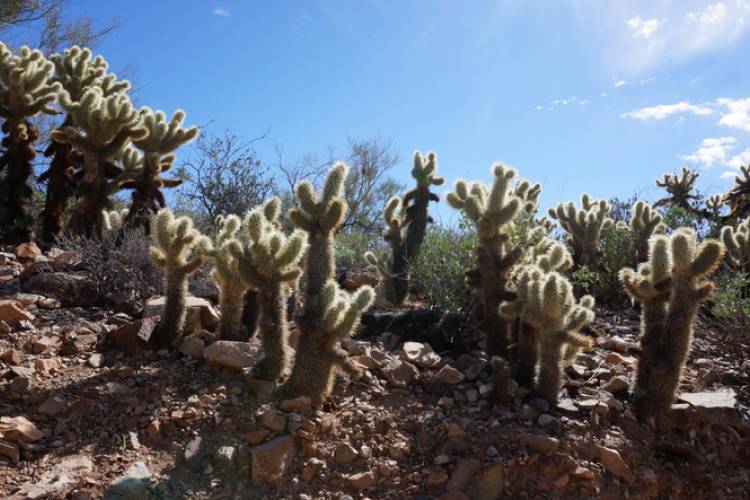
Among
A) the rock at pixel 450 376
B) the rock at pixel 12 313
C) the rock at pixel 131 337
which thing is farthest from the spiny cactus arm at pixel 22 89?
the rock at pixel 450 376

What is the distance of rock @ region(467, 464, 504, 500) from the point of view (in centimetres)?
380

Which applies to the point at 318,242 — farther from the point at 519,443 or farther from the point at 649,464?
the point at 649,464

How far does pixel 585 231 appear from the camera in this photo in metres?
8.34

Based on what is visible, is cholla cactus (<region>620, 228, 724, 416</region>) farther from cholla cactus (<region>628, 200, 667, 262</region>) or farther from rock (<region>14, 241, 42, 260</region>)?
rock (<region>14, 241, 42, 260</region>)

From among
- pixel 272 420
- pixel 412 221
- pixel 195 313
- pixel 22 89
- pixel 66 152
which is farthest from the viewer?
pixel 66 152

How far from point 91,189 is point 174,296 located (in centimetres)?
374

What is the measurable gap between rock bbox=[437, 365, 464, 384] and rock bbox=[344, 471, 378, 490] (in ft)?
3.80

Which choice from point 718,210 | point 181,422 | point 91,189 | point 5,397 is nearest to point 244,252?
point 181,422

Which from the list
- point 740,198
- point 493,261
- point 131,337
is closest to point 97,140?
point 131,337

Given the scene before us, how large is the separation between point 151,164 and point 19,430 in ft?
17.1

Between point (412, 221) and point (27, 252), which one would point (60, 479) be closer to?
point (27, 252)

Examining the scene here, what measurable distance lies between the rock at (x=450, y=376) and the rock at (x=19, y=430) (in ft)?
8.92

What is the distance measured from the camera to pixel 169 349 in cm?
506

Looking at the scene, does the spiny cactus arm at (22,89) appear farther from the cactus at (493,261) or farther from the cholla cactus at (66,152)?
the cactus at (493,261)
